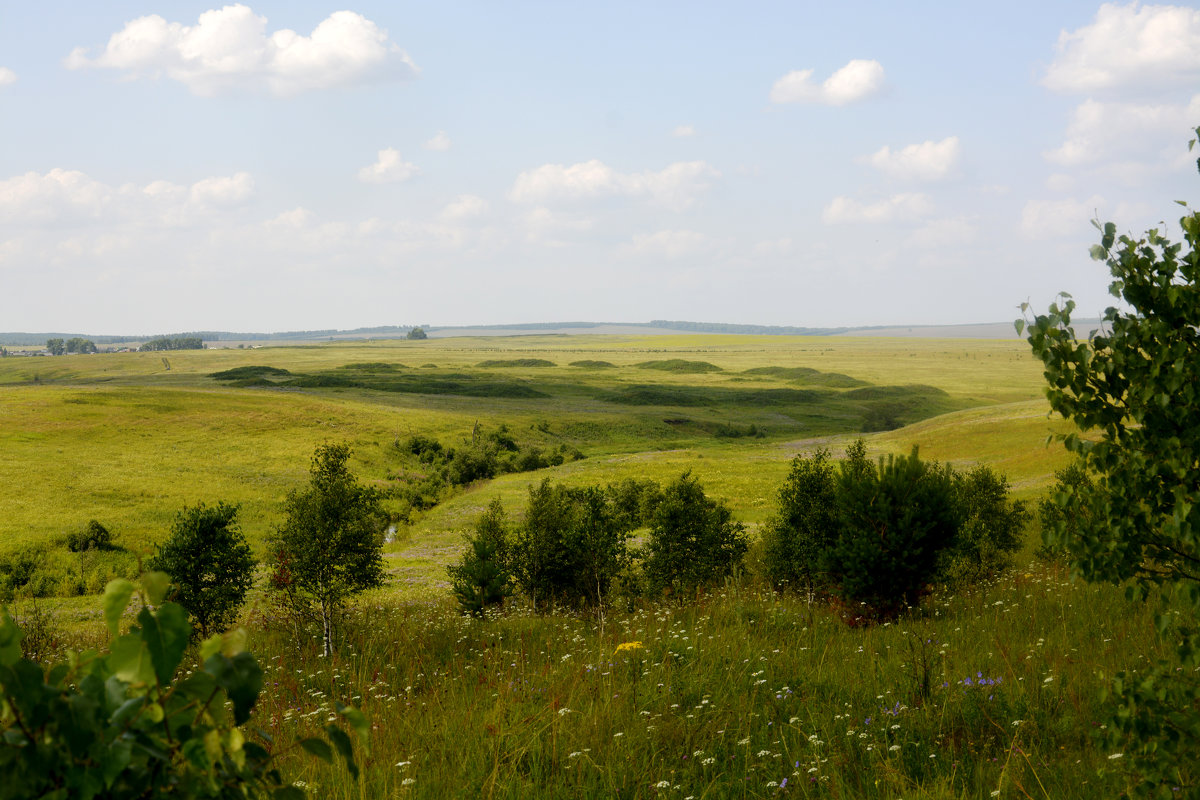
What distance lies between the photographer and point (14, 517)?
52031 millimetres

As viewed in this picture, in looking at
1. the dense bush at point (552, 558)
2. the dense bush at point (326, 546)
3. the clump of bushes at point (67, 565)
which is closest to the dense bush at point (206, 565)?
the dense bush at point (326, 546)

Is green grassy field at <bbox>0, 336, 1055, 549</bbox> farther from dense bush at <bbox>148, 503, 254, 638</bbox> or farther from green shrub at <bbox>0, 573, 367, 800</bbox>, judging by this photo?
green shrub at <bbox>0, 573, 367, 800</bbox>

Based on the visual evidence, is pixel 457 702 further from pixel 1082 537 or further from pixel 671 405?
pixel 671 405

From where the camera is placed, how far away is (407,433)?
95.9 meters

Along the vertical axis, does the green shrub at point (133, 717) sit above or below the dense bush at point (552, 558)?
above

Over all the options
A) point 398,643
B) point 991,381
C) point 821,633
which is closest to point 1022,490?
point 821,633

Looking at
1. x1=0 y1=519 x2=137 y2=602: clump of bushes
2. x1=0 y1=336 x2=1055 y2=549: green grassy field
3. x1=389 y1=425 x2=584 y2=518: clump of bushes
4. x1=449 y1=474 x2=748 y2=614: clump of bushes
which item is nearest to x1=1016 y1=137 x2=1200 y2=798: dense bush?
x1=449 y1=474 x2=748 y2=614: clump of bushes

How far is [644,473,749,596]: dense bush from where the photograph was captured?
23.7 m

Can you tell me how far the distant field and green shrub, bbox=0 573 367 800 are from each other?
23.7 meters

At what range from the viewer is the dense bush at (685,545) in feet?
77.7

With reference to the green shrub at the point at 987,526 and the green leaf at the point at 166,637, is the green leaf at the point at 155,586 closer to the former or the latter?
the green leaf at the point at 166,637

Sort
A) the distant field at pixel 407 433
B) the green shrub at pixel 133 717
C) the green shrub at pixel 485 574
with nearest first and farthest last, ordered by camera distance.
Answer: the green shrub at pixel 133 717 < the green shrub at pixel 485 574 < the distant field at pixel 407 433

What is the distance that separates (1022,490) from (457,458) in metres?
54.4

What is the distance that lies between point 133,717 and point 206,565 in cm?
2128
